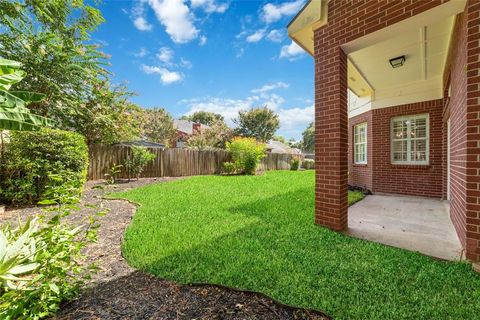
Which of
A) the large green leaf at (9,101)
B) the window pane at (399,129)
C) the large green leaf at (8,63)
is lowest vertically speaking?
the large green leaf at (9,101)

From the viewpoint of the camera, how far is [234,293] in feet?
7.41

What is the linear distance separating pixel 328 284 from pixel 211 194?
17.4 ft

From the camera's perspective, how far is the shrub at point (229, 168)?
1394 cm

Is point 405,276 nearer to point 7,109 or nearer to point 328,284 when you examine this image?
point 328,284

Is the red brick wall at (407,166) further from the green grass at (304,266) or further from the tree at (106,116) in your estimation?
the tree at (106,116)

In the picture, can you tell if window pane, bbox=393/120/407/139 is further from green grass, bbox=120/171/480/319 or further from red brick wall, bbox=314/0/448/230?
green grass, bbox=120/171/480/319

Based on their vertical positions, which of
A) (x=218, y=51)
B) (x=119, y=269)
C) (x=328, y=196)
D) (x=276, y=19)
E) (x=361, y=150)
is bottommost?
(x=119, y=269)

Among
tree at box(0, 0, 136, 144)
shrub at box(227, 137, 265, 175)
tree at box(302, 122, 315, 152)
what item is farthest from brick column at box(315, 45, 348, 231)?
tree at box(302, 122, 315, 152)

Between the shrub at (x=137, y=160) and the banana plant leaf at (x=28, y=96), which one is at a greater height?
the banana plant leaf at (x=28, y=96)

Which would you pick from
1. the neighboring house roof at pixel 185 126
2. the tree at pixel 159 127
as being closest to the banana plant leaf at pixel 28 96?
the tree at pixel 159 127

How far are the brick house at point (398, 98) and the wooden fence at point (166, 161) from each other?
8.40 meters

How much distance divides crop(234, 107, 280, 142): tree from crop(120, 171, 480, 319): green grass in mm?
37342

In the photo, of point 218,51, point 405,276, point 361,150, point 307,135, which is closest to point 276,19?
point 218,51

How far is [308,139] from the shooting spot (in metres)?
60.3
